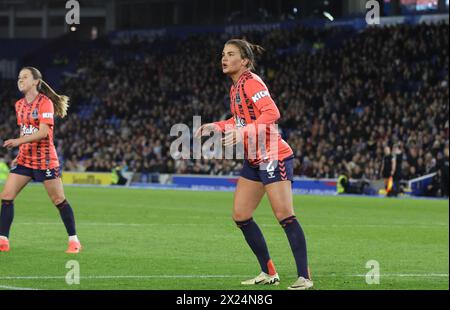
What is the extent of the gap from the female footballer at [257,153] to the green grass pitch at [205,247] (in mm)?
677

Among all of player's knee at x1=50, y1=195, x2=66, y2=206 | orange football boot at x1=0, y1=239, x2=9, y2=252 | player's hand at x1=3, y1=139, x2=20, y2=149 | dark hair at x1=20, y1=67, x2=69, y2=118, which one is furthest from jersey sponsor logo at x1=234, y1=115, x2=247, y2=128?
orange football boot at x1=0, y1=239, x2=9, y2=252

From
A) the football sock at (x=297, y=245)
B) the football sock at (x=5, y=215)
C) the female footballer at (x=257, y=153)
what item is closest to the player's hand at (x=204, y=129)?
the female footballer at (x=257, y=153)

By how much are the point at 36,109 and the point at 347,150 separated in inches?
1089

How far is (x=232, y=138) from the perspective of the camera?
33.6ft

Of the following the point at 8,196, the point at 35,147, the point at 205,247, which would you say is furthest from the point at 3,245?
the point at 205,247

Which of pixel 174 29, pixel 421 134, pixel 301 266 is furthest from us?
pixel 174 29

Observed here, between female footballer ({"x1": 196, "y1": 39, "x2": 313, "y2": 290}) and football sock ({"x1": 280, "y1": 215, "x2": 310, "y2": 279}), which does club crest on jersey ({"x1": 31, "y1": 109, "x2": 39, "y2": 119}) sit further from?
football sock ({"x1": 280, "y1": 215, "x2": 310, "y2": 279})

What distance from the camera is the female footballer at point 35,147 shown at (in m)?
14.0

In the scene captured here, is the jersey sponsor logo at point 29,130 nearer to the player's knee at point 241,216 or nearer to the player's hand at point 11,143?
the player's hand at point 11,143

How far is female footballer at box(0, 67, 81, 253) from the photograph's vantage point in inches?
549

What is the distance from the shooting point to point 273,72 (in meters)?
50.9

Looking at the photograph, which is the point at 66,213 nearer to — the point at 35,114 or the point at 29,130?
the point at 29,130
